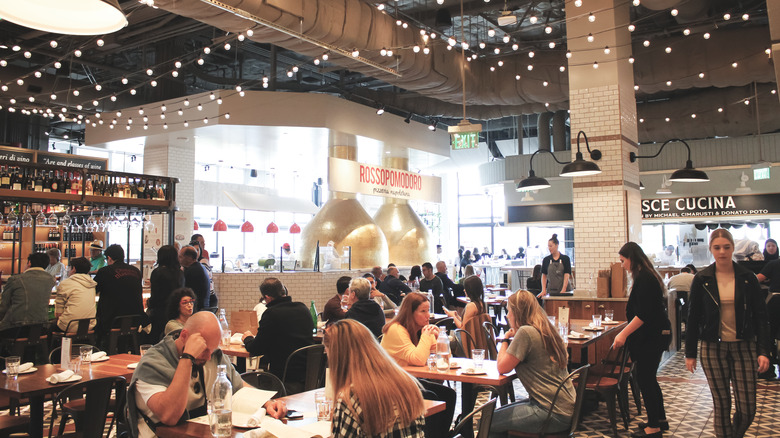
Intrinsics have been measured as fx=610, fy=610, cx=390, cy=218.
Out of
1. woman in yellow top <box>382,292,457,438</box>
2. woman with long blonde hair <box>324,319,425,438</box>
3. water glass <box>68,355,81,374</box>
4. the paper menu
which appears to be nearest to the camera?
woman with long blonde hair <box>324,319,425,438</box>

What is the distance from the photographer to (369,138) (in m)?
13.4

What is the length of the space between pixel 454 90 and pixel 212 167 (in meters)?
14.6

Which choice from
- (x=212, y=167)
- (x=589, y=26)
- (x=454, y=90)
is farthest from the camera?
(x=212, y=167)

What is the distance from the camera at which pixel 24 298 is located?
722 cm

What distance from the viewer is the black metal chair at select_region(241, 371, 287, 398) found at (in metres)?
3.84

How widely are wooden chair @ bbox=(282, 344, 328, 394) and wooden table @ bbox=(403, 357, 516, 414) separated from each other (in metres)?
0.74

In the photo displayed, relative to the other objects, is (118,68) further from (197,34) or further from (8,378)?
(8,378)

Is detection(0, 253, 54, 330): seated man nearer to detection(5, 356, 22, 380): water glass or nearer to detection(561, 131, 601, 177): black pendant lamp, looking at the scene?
detection(5, 356, 22, 380): water glass

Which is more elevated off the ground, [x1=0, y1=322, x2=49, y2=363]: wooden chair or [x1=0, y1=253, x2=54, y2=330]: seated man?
[x1=0, y1=253, x2=54, y2=330]: seated man

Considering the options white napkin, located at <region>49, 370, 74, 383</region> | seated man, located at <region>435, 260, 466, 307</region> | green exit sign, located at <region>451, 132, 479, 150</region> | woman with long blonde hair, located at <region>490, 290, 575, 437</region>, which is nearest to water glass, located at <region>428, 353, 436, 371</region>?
woman with long blonde hair, located at <region>490, 290, 575, 437</region>

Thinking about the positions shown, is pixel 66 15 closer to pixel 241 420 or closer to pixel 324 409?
pixel 241 420

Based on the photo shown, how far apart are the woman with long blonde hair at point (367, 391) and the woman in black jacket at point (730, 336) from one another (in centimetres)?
278

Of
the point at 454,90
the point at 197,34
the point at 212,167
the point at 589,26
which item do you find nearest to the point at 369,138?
the point at 454,90

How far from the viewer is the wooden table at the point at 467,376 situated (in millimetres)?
4113
